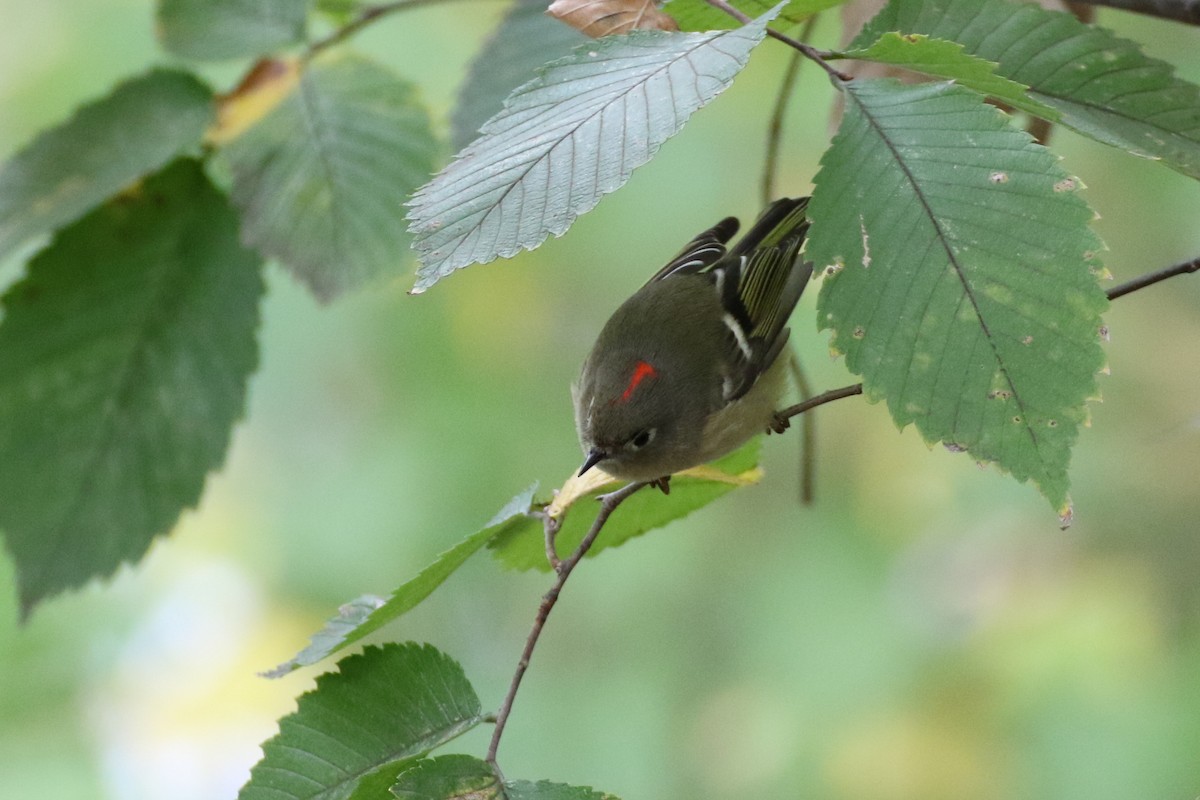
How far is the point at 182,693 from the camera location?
383cm

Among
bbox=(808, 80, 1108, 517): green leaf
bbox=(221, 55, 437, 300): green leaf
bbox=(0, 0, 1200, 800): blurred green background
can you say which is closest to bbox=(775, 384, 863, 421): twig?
bbox=(808, 80, 1108, 517): green leaf

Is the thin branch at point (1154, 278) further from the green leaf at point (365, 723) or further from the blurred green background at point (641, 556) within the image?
the blurred green background at point (641, 556)

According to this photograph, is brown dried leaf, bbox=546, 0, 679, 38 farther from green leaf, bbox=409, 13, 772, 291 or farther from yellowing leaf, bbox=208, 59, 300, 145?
yellowing leaf, bbox=208, 59, 300, 145

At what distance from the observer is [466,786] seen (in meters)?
1.06

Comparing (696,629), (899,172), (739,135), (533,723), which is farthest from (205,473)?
(739,135)

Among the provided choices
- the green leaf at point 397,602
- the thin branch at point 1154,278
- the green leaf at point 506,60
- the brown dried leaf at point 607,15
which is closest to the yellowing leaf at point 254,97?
the green leaf at point 506,60

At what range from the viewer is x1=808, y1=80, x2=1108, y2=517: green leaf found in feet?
3.28

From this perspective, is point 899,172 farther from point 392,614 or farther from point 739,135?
point 739,135

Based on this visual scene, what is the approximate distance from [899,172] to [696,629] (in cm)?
282

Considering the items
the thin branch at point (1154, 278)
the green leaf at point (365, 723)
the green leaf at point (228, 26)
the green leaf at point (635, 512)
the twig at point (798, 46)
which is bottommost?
the green leaf at point (635, 512)

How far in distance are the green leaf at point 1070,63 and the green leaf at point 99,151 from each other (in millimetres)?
1153

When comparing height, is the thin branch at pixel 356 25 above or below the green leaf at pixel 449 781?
above

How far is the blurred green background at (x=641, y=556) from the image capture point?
3361mm

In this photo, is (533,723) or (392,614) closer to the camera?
(392,614)
